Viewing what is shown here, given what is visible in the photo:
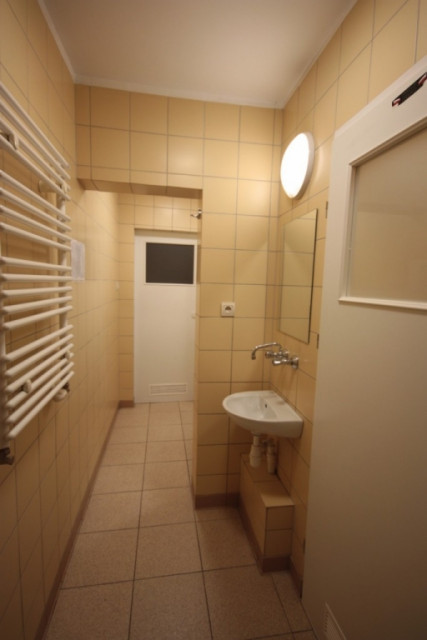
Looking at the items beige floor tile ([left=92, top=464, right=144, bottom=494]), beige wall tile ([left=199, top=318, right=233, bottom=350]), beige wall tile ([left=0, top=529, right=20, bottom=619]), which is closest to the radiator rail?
beige wall tile ([left=0, top=529, right=20, bottom=619])

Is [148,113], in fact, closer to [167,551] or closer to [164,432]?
[167,551]

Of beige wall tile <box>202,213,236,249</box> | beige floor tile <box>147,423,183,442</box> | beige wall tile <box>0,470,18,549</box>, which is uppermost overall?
beige wall tile <box>202,213,236,249</box>

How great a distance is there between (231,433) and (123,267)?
6.90 ft

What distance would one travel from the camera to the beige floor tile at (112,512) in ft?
5.54

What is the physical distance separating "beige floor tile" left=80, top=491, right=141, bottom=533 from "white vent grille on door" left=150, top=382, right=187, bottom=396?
1.50 metres

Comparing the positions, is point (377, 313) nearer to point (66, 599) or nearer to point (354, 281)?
point (354, 281)

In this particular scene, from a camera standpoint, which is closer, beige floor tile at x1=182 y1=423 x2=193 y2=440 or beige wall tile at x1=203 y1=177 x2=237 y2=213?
beige wall tile at x1=203 y1=177 x2=237 y2=213

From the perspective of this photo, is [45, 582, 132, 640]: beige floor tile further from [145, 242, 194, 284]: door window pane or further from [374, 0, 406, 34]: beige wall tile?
[145, 242, 194, 284]: door window pane

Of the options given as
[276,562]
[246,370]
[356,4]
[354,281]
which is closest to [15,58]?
[356,4]

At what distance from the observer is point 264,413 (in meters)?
1.70

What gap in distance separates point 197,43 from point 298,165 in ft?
2.29

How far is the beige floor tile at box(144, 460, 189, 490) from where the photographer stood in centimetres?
206

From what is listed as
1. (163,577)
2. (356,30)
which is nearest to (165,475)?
(163,577)

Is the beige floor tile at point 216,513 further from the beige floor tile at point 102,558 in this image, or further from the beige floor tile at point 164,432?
the beige floor tile at point 164,432
